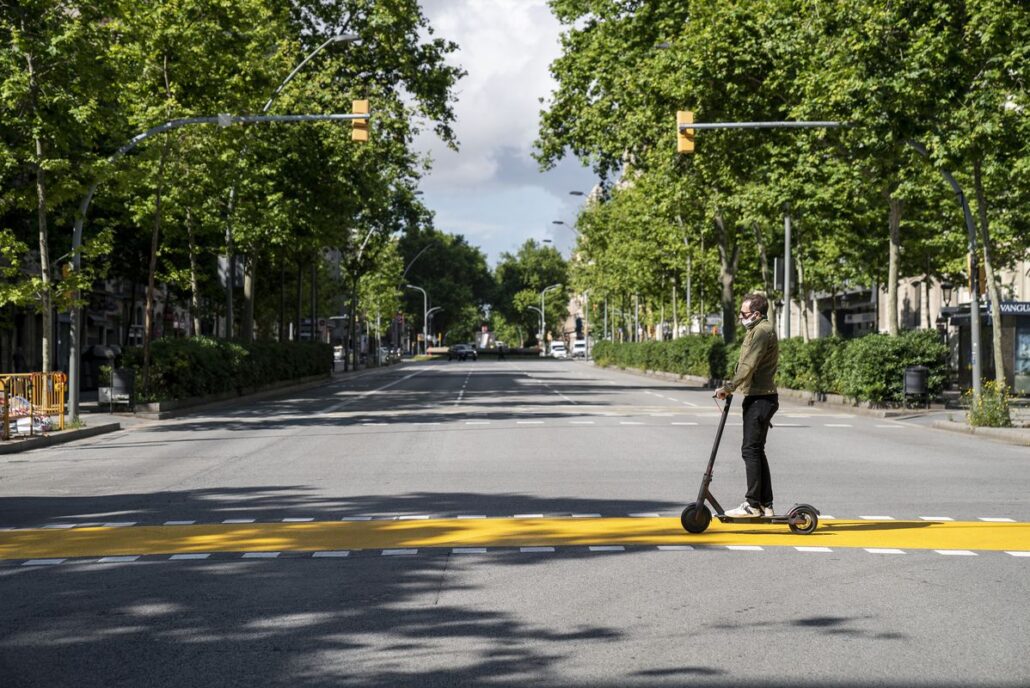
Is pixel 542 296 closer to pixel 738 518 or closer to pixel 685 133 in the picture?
pixel 685 133

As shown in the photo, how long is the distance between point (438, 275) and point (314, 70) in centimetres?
9706

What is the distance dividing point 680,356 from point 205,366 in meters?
27.9

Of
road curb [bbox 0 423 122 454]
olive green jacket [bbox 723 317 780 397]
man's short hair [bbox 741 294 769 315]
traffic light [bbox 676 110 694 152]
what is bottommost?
road curb [bbox 0 423 122 454]

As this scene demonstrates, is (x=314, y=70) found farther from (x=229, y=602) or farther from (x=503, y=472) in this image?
(x=229, y=602)

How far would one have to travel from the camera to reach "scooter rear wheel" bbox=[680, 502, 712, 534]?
9297 millimetres

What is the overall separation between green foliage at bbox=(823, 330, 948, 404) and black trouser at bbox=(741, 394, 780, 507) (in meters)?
20.2

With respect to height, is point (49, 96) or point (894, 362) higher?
point (49, 96)

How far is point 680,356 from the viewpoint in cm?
5516

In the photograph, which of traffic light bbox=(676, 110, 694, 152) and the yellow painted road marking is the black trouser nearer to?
the yellow painted road marking

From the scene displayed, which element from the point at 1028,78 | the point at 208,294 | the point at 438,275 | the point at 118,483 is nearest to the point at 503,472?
the point at 118,483

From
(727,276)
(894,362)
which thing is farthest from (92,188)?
(727,276)

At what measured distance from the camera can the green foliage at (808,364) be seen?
32844mm

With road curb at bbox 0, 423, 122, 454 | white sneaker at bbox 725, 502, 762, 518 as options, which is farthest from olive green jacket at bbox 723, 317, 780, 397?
road curb at bbox 0, 423, 122, 454

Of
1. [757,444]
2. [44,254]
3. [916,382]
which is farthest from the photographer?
[916,382]
